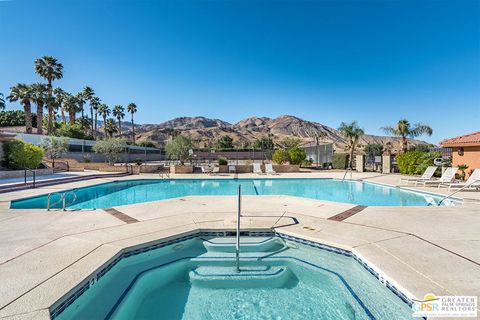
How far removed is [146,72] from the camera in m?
22.3

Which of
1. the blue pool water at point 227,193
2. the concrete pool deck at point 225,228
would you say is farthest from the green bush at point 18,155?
the concrete pool deck at point 225,228

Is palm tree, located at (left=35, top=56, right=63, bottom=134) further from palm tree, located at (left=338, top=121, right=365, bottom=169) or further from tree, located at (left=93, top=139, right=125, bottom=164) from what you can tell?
palm tree, located at (left=338, top=121, right=365, bottom=169)

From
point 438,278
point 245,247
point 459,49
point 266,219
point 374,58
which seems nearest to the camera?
point 438,278

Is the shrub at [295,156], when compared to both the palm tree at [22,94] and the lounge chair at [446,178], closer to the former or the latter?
the lounge chair at [446,178]

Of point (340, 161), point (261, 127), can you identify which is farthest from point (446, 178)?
point (261, 127)

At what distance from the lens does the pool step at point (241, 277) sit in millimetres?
3656

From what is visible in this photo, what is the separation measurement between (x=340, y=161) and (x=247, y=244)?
65.3 ft

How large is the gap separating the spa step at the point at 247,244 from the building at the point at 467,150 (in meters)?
13.0

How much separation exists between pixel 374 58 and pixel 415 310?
23.1m

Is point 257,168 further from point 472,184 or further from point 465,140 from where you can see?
point 472,184

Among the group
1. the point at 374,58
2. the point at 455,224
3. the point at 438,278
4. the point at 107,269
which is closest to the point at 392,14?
the point at 374,58

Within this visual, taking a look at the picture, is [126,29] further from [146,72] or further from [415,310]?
[415,310]
